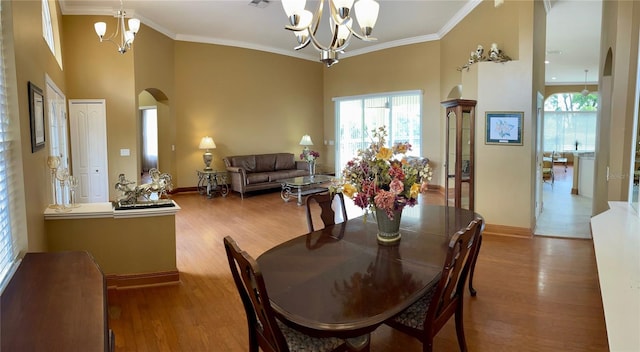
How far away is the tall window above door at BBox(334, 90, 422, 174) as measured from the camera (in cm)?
889

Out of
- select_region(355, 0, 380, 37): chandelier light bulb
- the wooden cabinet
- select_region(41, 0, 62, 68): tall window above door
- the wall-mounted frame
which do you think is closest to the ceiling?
select_region(41, 0, 62, 68): tall window above door

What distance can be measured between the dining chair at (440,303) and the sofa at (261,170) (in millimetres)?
6266

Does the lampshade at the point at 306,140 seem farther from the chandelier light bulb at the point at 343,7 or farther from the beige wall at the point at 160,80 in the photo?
the chandelier light bulb at the point at 343,7

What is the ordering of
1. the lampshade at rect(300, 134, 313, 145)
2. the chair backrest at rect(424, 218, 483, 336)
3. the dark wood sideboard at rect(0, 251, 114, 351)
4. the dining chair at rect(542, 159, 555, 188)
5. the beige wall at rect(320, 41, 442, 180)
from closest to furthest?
the dark wood sideboard at rect(0, 251, 114, 351), the chair backrest at rect(424, 218, 483, 336), the beige wall at rect(320, 41, 442, 180), the lampshade at rect(300, 134, 313, 145), the dining chair at rect(542, 159, 555, 188)

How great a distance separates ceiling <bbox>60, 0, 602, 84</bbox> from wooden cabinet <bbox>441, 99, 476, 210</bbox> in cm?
241

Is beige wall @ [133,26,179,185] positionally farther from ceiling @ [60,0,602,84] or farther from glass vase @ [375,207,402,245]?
glass vase @ [375,207,402,245]

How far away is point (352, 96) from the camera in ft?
32.8

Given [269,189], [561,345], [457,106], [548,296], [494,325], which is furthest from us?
[269,189]

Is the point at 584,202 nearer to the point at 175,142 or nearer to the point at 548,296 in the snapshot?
the point at 548,296

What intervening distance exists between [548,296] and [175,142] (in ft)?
24.0

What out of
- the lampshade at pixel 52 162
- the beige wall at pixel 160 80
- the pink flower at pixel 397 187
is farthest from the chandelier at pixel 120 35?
the pink flower at pixel 397 187

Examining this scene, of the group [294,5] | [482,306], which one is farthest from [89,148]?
[482,306]

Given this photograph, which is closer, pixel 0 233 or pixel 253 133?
pixel 0 233

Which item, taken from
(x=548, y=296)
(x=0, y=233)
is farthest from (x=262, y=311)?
(x=548, y=296)
